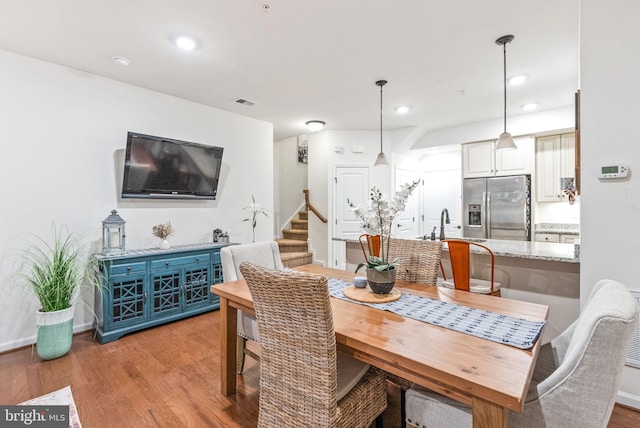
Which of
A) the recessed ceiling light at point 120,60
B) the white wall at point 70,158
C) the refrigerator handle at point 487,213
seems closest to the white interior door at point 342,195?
the refrigerator handle at point 487,213

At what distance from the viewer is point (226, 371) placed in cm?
199

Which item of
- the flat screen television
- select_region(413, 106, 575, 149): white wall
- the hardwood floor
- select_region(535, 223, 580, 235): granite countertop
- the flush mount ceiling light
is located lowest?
the hardwood floor

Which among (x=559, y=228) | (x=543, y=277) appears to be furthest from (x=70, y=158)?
(x=559, y=228)

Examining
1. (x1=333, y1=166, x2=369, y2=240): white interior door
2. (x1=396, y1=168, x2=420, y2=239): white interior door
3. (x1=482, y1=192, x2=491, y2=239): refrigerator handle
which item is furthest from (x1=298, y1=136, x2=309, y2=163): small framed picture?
(x1=482, y1=192, x2=491, y2=239): refrigerator handle

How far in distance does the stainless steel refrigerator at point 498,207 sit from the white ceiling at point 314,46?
4.10 ft

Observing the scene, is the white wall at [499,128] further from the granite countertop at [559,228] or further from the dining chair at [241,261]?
the dining chair at [241,261]

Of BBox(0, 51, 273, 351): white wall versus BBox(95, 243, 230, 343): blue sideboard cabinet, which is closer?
BBox(0, 51, 273, 351): white wall

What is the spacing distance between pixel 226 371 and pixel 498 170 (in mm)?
4696

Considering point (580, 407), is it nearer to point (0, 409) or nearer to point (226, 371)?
point (226, 371)

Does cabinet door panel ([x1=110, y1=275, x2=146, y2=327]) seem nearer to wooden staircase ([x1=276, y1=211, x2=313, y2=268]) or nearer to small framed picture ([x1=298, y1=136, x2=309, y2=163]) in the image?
wooden staircase ([x1=276, y1=211, x2=313, y2=268])

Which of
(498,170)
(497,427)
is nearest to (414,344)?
(497,427)

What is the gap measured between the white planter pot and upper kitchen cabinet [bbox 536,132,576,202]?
19.5ft

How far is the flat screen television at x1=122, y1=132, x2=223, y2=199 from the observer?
321 centimetres

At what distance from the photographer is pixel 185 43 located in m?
2.47
